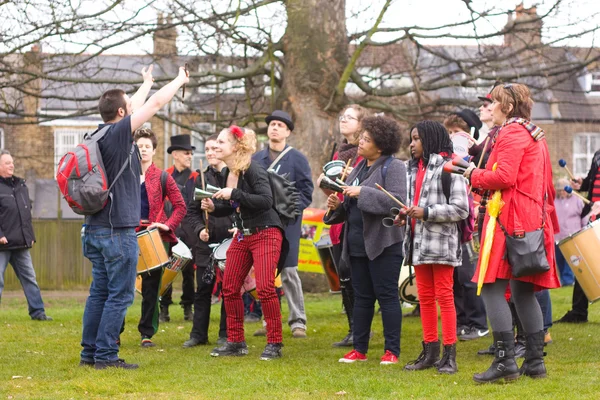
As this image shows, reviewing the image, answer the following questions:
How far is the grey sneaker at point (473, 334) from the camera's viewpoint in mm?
9062

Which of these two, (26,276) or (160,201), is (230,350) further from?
(26,276)

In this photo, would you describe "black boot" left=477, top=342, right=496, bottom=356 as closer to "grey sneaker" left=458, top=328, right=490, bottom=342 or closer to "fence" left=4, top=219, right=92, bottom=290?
"grey sneaker" left=458, top=328, right=490, bottom=342

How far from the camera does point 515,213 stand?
6.20 meters

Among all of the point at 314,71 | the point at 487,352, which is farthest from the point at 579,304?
the point at 314,71

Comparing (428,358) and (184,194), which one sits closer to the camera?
(428,358)

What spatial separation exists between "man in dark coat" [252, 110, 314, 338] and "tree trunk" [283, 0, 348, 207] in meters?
4.96

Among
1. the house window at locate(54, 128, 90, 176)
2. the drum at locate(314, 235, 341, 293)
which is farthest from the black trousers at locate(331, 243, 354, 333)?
the house window at locate(54, 128, 90, 176)

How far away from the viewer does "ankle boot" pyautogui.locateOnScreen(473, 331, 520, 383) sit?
6344 mm

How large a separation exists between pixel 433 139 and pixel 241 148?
1697 mm

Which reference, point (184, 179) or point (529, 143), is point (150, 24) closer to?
point (184, 179)

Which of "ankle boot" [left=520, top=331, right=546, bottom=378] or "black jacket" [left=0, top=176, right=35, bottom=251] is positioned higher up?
"black jacket" [left=0, top=176, right=35, bottom=251]

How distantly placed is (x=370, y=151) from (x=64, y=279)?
1383cm

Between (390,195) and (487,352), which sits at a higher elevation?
(390,195)

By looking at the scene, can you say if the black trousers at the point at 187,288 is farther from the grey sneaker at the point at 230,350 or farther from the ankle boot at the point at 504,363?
the ankle boot at the point at 504,363
